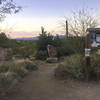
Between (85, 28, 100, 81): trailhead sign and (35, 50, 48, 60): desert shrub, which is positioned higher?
(85, 28, 100, 81): trailhead sign

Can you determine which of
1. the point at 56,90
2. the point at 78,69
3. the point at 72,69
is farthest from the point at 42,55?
the point at 56,90

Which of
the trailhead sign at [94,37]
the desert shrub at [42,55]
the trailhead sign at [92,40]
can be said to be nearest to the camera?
the trailhead sign at [92,40]

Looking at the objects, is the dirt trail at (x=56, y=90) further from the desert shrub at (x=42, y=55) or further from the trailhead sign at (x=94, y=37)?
the desert shrub at (x=42, y=55)

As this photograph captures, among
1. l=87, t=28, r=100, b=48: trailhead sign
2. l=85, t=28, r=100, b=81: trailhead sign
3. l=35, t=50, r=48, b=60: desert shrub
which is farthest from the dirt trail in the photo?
l=35, t=50, r=48, b=60: desert shrub

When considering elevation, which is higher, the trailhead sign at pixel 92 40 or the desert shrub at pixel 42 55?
the trailhead sign at pixel 92 40

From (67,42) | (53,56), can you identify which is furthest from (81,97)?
(67,42)

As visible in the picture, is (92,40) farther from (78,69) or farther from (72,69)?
(72,69)

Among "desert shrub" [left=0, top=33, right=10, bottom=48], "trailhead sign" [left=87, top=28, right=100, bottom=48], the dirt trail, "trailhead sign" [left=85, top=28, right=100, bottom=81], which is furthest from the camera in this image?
"desert shrub" [left=0, top=33, right=10, bottom=48]

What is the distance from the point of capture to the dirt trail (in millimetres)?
3346

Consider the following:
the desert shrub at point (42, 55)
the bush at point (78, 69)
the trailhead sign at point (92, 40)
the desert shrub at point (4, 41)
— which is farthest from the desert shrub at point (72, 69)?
the desert shrub at point (42, 55)

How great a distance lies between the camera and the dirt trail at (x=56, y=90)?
11.0 feet

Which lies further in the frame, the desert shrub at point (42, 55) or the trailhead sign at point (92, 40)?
the desert shrub at point (42, 55)

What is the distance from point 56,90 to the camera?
12.5 ft

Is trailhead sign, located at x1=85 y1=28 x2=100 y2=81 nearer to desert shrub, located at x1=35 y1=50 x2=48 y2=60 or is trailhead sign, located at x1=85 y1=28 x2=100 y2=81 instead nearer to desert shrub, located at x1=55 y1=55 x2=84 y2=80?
desert shrub, located at x1=55 y1=55 x2=84 y2=80
